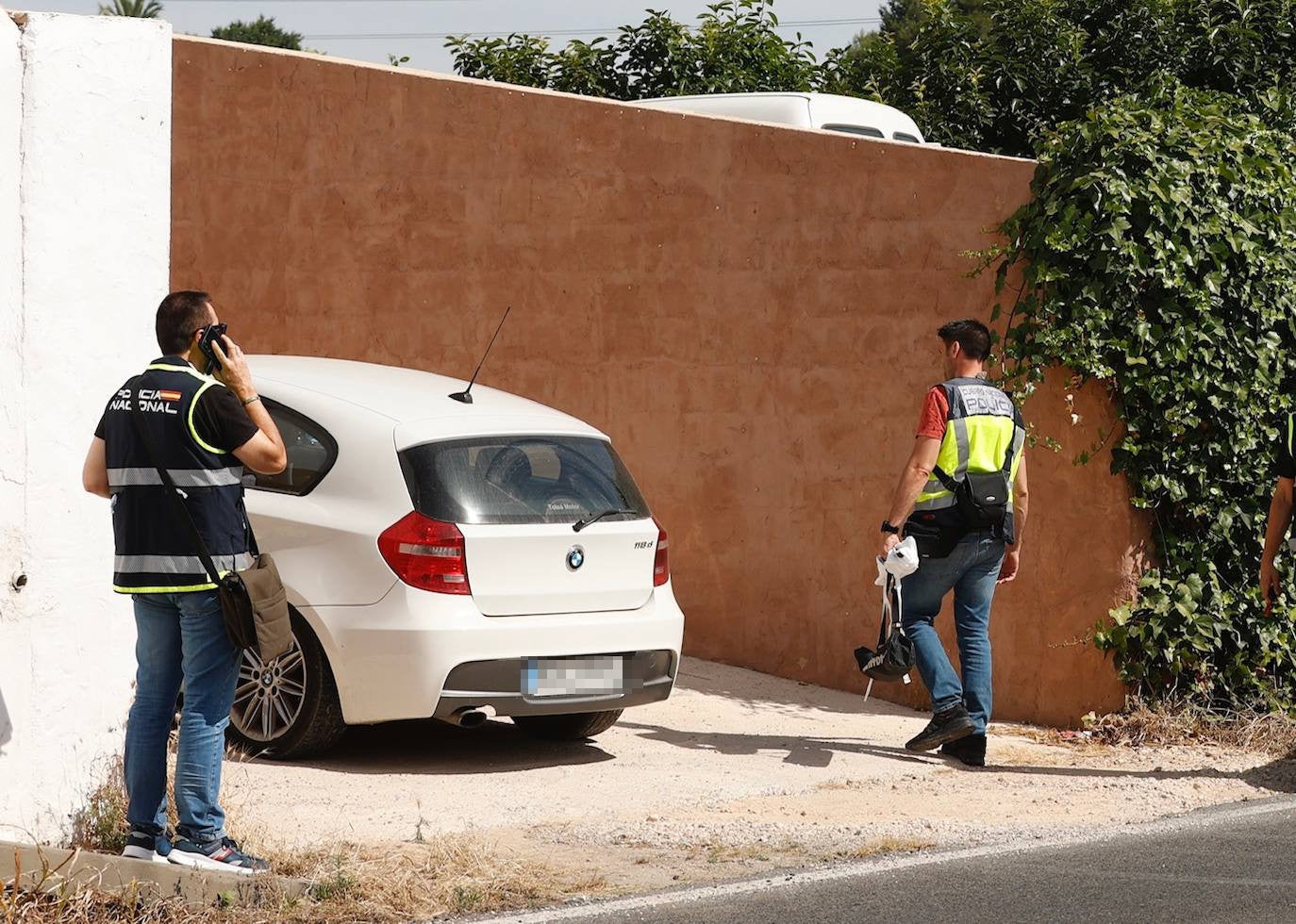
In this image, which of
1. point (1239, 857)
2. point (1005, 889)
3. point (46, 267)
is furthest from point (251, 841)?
point (1239, 857)

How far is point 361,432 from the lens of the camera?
703 centimetres

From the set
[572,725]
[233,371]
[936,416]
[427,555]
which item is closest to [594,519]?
[427,555]

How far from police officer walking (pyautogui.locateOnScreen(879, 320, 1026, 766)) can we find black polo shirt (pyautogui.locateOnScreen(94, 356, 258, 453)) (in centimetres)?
320

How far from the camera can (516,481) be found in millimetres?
7051

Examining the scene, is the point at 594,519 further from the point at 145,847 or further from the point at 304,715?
the point at 145,847

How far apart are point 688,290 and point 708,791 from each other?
3839mm

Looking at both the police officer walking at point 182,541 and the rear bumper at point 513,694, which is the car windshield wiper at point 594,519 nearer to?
the rear bumper at point 513,694

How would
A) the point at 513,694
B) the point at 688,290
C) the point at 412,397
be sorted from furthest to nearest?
1. the point at 688,290
2. the point at 412,397
3. the point at 513,694

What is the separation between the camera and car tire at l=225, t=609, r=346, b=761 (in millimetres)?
6879

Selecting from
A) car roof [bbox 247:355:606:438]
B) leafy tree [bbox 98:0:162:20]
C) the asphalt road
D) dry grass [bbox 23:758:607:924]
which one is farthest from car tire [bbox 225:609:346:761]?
leafy tree [bbox 98:0:162:20]

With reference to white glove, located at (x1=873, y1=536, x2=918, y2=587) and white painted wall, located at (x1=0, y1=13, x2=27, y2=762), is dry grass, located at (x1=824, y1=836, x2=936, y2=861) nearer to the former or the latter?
white glove, located at (x1=873, y1=536, x2=918, y2=587)

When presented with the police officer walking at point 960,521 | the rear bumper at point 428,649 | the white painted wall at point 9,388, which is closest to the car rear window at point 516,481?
the rear bumper at point 428,649

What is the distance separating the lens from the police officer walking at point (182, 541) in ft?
16.4

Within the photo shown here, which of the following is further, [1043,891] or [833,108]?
[833,108]
